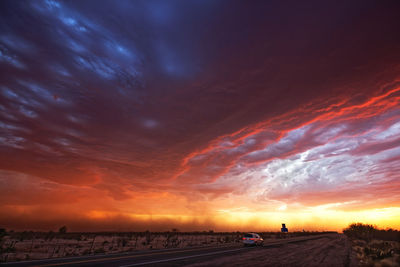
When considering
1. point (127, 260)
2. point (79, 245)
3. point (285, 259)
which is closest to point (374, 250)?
point (285, 259)

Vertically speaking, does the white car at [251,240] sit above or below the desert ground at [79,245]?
above

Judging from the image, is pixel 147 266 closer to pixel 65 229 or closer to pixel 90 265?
pixel 90 265

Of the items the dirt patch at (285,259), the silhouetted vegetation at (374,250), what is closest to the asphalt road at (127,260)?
the dirt patch at (285,259)

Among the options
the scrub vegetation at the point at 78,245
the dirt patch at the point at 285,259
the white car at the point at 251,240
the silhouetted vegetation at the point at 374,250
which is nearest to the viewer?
the silhouetted vegetation at the point at 374,250

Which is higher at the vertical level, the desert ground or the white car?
the white car

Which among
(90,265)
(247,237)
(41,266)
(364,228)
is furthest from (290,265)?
(364,228)

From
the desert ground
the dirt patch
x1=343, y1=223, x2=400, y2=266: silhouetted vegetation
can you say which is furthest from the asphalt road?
x1=343, y1=223, x2=400, y2=266: silhouetted vegetation

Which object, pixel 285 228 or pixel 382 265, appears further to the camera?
pixel 285 228

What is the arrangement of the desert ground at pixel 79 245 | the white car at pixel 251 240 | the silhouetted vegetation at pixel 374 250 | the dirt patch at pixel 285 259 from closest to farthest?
the silhouetted vegetation at pixel 374 250
the dirt patch at pixel 285 259
the desert ground at pixel 79 245
the white car at pixel 251 240

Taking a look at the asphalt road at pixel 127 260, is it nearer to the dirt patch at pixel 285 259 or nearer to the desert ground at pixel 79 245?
the dirt patch at pixel 285 259

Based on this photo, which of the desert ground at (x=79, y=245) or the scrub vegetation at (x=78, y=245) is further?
the scrub vegetation at (x=78, y=245)

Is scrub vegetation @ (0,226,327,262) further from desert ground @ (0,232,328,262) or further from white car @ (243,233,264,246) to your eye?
white car @ (243,233,264,246)

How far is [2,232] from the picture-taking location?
966 inches

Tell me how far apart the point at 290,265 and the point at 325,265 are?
106 inches
